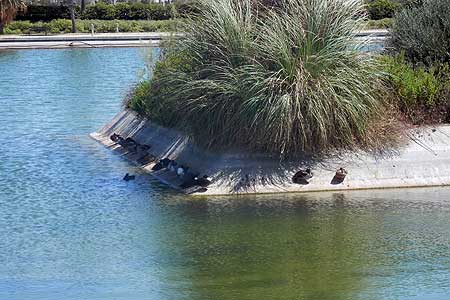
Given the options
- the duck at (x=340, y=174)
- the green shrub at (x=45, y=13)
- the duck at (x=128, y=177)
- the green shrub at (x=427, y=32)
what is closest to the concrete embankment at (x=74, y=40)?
the green shrub at (x=45, y=13)

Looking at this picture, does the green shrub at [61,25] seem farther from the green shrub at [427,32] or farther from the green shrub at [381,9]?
the green shrub at [427,32]

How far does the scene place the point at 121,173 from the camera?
67.1 ft

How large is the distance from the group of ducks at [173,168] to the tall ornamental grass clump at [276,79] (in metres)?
0.68

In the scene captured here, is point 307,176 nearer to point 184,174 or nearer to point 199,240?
point 184,174

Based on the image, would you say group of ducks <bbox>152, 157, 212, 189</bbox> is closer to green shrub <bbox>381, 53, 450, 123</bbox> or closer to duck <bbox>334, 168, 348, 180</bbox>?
duck <bbox>334, 168, 348, 180</bbox>

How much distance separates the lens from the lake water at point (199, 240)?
12.4 m

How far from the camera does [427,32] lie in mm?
21484

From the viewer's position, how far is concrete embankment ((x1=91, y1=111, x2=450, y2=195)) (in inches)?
704

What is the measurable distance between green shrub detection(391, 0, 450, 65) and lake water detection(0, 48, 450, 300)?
4.58 m

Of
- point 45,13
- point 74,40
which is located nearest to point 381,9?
point 74,40

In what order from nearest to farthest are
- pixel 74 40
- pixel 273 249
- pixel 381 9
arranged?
pixel 273 249, pixel 74 40, pixel 381 9

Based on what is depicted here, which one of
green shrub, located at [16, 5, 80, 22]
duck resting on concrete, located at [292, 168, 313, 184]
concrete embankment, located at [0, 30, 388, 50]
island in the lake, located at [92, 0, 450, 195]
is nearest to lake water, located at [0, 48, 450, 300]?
duck resting on concrete, located at [292, 168, 313, 184]

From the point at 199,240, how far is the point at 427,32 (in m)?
9.12

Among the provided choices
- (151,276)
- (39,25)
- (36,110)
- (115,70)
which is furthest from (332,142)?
(39,25)
